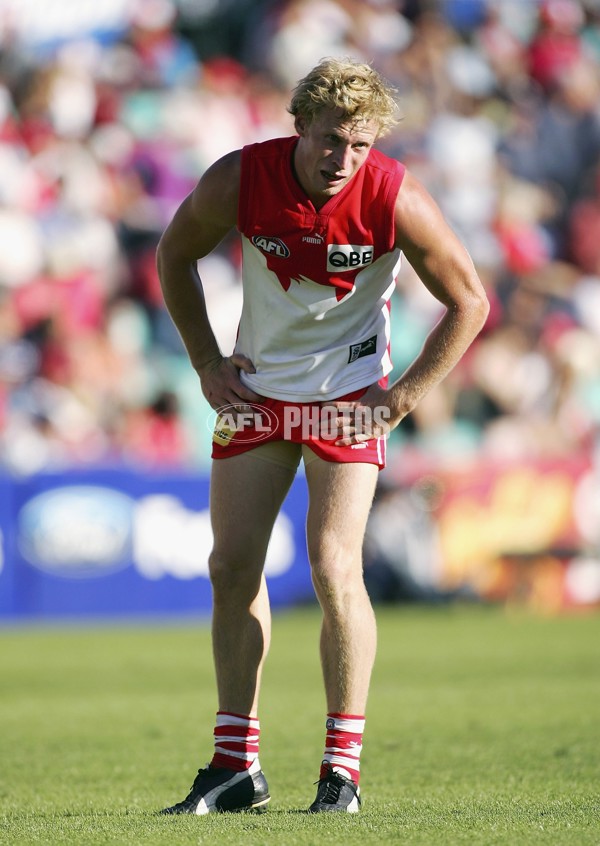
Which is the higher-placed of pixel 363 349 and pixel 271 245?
pixel 271 245

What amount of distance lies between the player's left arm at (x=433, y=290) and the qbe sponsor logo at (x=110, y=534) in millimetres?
6508

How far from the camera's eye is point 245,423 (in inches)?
175

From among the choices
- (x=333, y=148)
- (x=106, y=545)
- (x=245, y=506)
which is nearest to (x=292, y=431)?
(x=245, y=506)

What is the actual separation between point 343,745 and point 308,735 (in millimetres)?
1964

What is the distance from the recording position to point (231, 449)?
14.5 ft

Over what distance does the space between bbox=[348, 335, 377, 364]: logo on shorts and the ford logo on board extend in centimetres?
688

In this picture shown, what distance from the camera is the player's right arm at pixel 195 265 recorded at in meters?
4.23

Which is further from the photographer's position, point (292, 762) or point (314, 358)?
point (292, 762)

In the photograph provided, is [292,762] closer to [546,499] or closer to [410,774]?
[410,774]

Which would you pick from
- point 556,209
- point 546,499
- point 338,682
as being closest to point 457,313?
point 338,682

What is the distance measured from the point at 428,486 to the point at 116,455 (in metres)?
2.70

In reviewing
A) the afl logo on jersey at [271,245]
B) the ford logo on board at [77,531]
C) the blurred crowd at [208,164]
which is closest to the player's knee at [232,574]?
the afl logo on jersey at [271,245]

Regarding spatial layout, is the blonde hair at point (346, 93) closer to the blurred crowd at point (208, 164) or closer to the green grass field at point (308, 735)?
the green grass field at point (308, 735)

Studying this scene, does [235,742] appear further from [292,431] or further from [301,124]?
[301,124]
